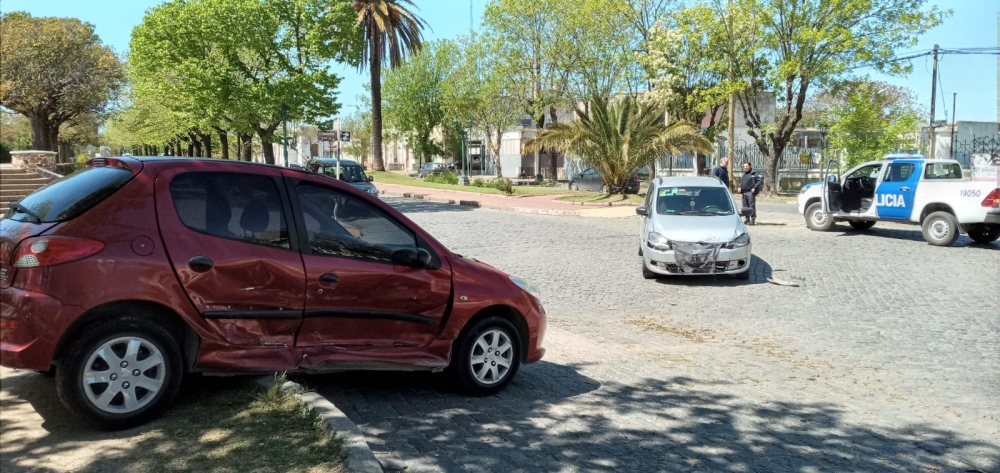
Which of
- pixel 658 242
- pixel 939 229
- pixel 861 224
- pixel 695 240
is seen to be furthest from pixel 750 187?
pixel 658 242

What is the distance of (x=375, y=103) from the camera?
147ft

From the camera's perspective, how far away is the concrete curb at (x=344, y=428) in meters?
3.97

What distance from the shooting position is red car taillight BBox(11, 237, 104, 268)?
13.8 ft

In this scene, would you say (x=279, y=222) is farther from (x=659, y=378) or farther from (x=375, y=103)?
(x=375, y=103)

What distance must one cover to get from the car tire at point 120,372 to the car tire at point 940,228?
16.2m

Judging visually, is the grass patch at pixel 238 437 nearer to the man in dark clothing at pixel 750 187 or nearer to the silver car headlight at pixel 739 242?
the silver car headlight at pixel 739 242

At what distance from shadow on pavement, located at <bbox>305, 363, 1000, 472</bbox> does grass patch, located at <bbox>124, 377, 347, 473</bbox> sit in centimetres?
50

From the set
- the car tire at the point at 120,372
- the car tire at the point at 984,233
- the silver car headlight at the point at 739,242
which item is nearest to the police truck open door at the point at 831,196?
the car tire at the point at 984,233

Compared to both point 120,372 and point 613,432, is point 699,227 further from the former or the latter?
point 120,372

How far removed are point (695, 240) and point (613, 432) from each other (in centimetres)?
706

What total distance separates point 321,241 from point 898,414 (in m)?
4.68

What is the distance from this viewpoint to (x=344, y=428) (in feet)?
14.5

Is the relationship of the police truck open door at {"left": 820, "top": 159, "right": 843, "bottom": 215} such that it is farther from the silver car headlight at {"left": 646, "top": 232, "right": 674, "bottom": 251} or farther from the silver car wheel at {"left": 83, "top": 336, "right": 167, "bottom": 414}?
the silver car wheel at {"left": 83, "top": 336, "right": 167, "bottom": 414}

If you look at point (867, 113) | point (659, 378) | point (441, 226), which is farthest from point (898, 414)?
point (867, 113)
